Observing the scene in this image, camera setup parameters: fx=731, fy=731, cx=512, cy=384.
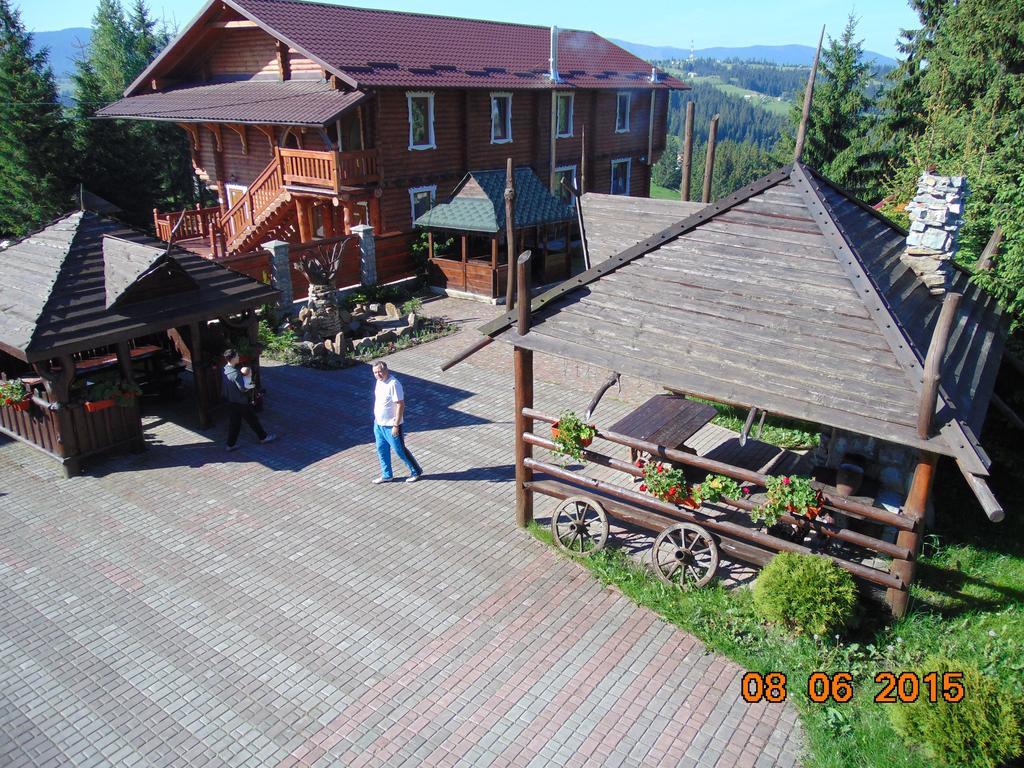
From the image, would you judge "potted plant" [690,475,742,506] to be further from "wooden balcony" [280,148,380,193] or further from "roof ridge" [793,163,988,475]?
"wooden balcony" [280,148,380,193]

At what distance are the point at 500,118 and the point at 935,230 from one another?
20.0m

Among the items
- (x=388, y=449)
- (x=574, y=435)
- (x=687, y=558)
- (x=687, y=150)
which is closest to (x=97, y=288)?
(x=388, y=449)

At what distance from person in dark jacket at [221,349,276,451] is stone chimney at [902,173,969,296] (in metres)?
9.21

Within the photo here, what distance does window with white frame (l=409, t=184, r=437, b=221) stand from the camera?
23.2 metres

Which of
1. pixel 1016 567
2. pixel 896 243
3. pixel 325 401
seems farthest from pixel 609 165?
pixel 1016 567

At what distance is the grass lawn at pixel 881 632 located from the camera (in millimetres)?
6066

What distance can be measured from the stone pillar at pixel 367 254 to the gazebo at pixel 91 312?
27.3 ft

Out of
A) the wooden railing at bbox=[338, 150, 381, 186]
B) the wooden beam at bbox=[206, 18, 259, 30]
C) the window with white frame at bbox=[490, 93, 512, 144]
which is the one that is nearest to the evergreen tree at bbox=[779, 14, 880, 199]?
the window with white frame at bbox=[490, 93, 512, 144]

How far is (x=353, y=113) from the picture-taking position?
21781 mm

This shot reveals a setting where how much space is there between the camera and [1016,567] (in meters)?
8.09

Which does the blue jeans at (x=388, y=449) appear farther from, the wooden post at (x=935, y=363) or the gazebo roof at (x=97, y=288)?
the wooden post at (x=935, y=363)

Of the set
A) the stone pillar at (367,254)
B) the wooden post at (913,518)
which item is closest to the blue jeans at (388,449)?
the wooden post at (913,518)

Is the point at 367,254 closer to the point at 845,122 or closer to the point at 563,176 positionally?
the point at 563,176

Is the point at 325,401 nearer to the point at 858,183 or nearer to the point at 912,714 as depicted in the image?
the point at 912,714
